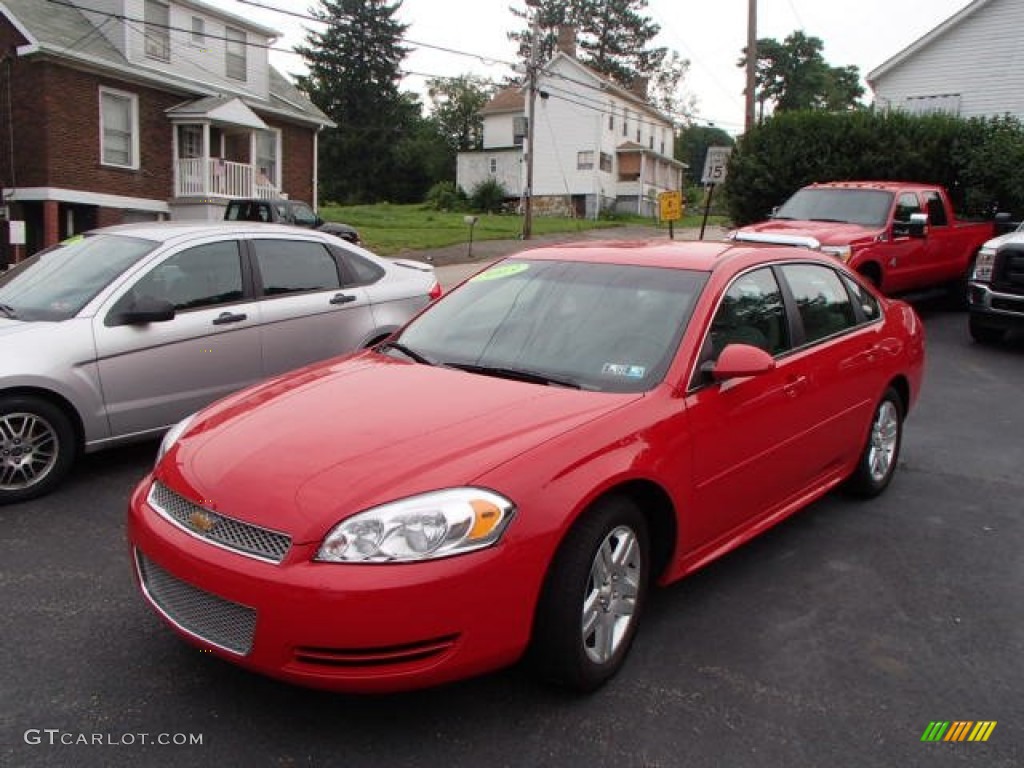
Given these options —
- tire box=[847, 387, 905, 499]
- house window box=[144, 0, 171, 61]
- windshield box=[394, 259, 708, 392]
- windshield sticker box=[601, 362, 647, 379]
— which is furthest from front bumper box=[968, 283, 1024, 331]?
house window box=[144, 0, 171, 61]

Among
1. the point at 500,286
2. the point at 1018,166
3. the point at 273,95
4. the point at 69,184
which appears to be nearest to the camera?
the point at 500,286

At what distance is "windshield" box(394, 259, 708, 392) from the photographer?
12.1 ft

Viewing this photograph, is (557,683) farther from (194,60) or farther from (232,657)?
(194,60)

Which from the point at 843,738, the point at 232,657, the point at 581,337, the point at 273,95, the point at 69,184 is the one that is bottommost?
the point at 843,738

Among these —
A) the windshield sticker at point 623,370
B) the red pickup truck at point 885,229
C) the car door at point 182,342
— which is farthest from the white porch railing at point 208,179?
the windshield sticker at point 623,370

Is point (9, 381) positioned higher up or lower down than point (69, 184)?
lower down

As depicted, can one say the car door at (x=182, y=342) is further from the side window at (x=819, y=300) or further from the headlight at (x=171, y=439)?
the side window at (x=819, y=300)

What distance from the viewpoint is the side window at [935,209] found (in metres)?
12.6

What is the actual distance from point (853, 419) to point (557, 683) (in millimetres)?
2609

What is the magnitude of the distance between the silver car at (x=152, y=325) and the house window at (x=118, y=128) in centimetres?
1901

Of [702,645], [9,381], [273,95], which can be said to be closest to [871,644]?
[702,645]

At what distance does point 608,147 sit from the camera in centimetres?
5172

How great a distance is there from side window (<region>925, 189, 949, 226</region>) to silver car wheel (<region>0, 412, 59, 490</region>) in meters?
11.5

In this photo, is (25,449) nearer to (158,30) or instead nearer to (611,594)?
(611,594)
